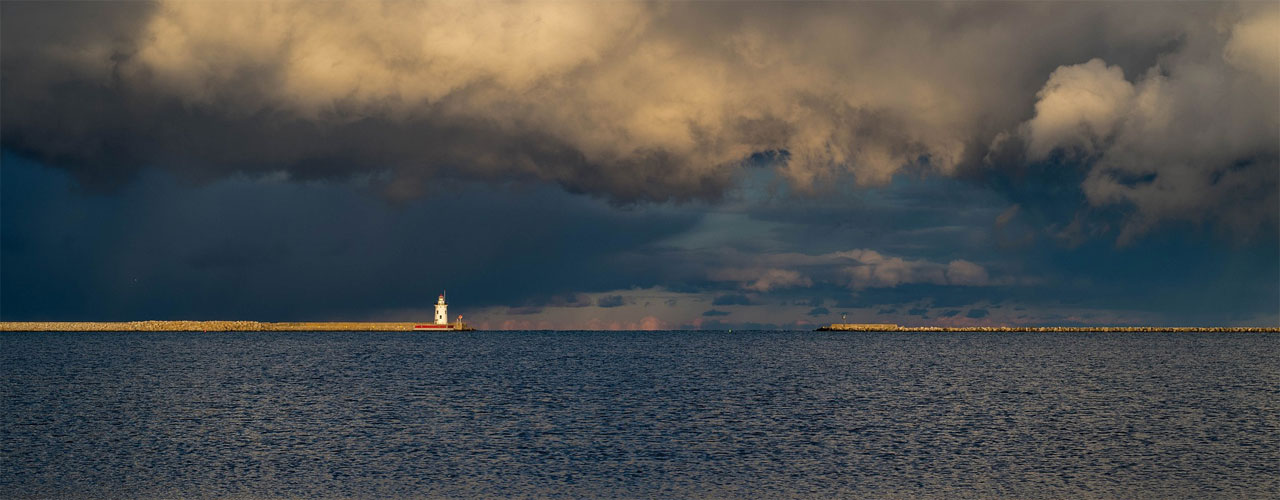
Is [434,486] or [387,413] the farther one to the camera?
[387,413]

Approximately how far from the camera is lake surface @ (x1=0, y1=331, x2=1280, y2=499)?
32969mm

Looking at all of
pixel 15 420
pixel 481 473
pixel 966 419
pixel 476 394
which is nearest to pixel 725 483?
pixel 481 473

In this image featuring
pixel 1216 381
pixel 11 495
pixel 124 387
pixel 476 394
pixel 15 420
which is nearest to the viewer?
pixel 11 495

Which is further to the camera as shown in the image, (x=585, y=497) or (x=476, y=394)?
(x=476, y=394)

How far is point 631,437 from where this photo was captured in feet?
145

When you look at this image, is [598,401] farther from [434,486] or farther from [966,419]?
[434,486]

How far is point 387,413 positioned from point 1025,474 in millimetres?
34430

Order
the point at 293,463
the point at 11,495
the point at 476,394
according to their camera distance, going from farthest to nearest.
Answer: the point at 476,394
the point at 293,463
the point at 11,495

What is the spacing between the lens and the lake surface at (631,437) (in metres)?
33.0

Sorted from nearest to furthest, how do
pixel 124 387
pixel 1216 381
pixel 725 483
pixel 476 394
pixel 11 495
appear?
pixel 11 495
pixel 725 483
pixel 476 394
pixel 124 387
pixel 1216 381

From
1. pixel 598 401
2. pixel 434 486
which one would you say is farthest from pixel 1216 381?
pixel 434 486

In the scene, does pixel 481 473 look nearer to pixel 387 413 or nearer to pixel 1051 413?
pixel 387 413

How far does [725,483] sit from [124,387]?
55.8m

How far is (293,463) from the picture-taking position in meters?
36.5
